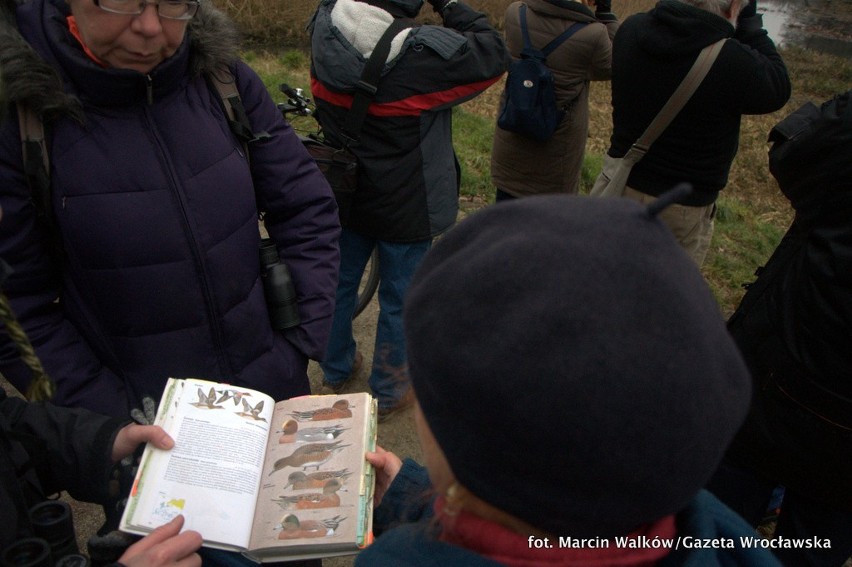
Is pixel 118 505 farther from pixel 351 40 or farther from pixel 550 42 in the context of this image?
pixel 550 42

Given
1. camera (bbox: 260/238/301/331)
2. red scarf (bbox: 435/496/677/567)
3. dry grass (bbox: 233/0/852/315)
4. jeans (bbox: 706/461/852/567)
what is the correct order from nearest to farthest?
red scarf (bbox: 435/496/677/567) → camera (bbox: 260/238/301/331) → jeans (bbox: 706/461/852/567) → dry grass (bbox: 233/0/852/315)

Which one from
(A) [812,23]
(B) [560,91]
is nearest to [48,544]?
(B) [560,91]

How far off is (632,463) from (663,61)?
228cm

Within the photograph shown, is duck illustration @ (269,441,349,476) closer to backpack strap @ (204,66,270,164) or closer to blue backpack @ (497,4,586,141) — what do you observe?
backpack strap @ (204,66,270,164)

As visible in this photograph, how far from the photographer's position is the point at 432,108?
2555 millimetres

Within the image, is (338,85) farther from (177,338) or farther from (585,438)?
(585,438)

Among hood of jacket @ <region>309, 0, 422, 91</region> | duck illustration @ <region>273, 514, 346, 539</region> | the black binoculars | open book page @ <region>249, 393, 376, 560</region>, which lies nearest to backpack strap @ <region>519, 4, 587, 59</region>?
hood of jacket @ <region>309, 0, 422, 91</region>

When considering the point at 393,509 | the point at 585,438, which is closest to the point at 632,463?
the point at 585,438

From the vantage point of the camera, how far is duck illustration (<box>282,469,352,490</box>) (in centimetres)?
138

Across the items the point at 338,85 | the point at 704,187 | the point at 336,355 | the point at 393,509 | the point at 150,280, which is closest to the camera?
the point at 393,509

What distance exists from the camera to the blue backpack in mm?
1788

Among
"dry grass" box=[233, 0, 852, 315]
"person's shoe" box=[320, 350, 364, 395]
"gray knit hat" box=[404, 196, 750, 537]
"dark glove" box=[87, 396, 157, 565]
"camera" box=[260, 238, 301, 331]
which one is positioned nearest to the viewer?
"gray knit hat" box=[404, 196, 750, 537]

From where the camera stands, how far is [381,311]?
297 centimetres

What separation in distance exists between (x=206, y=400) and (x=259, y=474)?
0.65 ft
